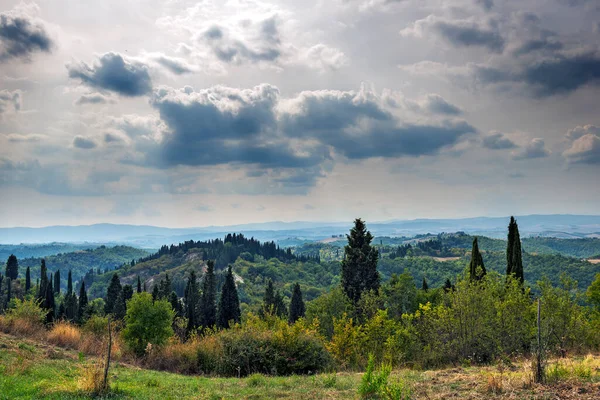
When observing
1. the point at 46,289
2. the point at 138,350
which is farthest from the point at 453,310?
the point at 46,289

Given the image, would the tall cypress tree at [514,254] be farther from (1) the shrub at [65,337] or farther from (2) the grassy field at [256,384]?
(1) the shrub at [65,337]

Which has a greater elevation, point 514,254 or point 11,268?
point 514,254

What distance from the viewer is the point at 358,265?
45.0 metres

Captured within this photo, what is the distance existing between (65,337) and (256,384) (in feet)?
32.7

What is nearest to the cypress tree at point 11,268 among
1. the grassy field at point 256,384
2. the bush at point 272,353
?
the grassy field at point 256,384

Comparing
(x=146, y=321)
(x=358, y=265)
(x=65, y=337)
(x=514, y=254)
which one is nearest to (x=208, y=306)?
(x=358, y=265)

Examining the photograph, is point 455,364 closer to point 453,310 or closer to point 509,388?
point 453,310

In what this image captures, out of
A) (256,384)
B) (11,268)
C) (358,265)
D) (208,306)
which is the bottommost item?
(208,306)

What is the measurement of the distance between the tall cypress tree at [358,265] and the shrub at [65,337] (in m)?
31.7

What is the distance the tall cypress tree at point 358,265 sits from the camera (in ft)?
145

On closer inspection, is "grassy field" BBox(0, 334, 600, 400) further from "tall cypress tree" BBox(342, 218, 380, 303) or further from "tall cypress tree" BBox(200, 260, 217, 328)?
"tall cypress tree" BBox(200, 260, 217, 328)

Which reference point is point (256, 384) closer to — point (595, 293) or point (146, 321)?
point (146, 321)

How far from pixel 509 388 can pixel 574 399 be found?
55.9 inches

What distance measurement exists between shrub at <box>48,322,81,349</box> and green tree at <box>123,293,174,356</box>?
322 inches
